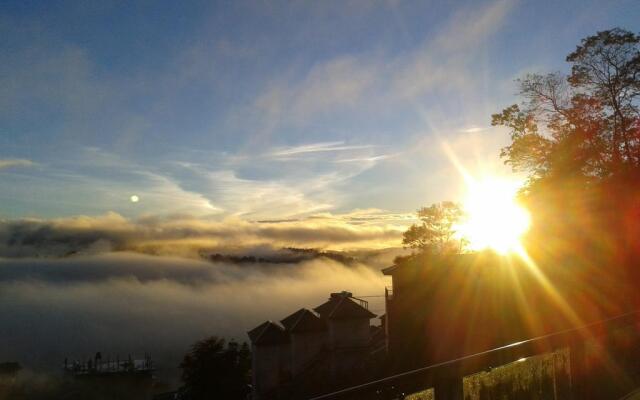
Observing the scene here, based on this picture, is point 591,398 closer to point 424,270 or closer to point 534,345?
point 534,345

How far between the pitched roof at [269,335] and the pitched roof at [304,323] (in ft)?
1.82

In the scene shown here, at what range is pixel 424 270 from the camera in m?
26.0

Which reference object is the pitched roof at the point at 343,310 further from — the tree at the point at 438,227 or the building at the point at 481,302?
the tree at the point at 438,227

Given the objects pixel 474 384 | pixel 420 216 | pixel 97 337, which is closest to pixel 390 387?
pixel 474 384

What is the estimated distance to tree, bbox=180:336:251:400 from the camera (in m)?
30.5

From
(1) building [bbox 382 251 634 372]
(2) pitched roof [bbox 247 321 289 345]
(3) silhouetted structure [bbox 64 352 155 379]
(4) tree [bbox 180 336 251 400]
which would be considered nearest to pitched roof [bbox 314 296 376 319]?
(1) building [bbox 382 251 634 372]

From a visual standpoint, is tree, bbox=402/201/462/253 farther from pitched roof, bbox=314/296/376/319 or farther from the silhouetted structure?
the silhouetted structure

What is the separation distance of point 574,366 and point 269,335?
23.4m

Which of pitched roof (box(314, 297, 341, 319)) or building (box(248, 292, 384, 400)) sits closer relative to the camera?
building (box(248, 292, 384, 400))

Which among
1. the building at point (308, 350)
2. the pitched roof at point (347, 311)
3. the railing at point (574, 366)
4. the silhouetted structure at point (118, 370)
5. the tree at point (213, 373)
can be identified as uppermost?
the railing at point (574, 366)

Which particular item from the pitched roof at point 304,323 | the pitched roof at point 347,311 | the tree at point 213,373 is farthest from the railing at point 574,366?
the tree at point 213,373

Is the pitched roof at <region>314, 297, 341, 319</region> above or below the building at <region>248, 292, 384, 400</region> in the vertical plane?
above

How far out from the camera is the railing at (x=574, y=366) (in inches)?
136

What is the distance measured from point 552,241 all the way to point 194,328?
627 ft
